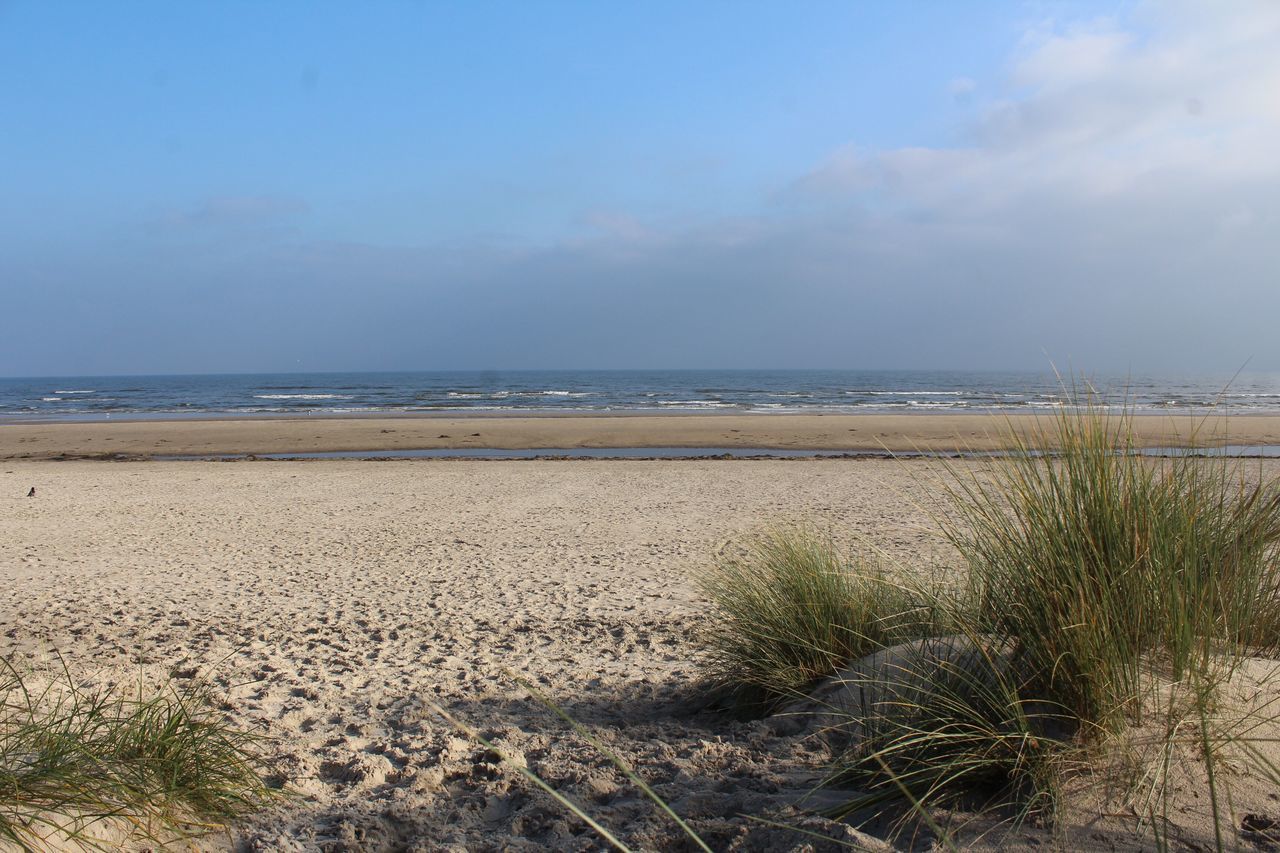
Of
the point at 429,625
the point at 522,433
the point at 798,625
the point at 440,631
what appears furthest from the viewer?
the point at 522,433

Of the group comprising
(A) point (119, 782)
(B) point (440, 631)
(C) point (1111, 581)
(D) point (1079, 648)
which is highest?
(C) point (1111, 581)

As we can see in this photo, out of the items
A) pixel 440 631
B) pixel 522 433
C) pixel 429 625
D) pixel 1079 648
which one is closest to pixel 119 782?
pixel 1079 648

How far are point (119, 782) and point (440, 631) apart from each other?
3.35 metres

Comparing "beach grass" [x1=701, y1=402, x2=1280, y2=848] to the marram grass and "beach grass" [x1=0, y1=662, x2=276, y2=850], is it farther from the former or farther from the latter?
"beach grass" [x1=0, y1=662, x2=276, y2=850]

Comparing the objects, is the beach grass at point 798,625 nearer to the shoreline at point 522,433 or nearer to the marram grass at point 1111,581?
the marram grass at point 1111,581

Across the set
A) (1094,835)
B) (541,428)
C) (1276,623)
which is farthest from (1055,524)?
(541,428)

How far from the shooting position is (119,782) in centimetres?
274

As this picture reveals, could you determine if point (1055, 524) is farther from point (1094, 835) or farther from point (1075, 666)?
point (1094, 835)

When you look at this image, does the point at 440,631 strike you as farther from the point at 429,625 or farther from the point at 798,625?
the point at 798,625

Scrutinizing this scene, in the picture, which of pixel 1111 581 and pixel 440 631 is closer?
pixel 1111 581

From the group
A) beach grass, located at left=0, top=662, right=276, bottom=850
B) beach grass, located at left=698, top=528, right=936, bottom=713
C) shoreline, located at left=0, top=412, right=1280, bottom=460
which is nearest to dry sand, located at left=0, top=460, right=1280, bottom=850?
beach grass, located at left=0, top=662, right=276, bottom=850

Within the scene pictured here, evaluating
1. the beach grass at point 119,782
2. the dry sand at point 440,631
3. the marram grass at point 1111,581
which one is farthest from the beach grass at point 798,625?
the beach grass at point 119,782

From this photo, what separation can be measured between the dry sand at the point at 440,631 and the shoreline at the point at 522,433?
8.54 metres

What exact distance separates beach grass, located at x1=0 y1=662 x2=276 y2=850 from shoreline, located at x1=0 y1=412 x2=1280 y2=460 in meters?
16.8
